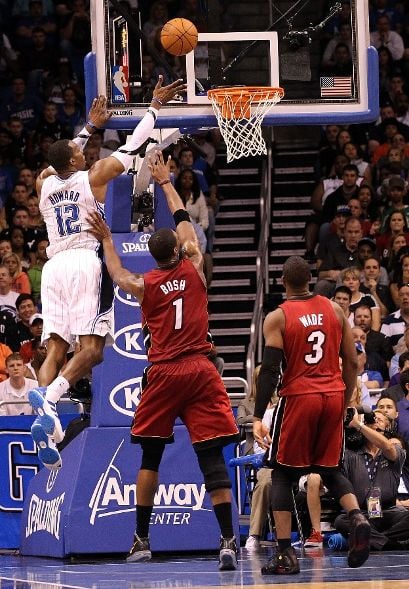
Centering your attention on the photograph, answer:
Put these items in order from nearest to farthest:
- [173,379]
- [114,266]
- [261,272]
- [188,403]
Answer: [173,379]
[188,403]
[114,266]
[261,272]

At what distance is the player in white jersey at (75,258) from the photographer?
1099 cm

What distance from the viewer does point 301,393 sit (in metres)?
9.96

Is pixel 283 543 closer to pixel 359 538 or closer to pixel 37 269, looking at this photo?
pixel 359 538

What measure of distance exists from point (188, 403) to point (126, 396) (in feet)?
5.55

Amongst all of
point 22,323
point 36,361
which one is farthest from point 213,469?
point 22,323

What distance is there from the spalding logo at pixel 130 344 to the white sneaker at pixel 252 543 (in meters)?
2.06

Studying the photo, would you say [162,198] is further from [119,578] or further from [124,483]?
[119,578]

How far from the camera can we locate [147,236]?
12.2 m

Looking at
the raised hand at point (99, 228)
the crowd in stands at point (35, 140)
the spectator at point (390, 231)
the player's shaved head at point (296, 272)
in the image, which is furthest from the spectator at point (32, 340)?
the player's shaved head at point (296, 272)

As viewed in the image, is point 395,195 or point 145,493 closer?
point 145,493

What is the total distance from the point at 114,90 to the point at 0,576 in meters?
4.50

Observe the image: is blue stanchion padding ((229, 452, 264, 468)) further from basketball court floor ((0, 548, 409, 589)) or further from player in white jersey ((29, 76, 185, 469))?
player in white jersey ((29, 76, 185, 469))

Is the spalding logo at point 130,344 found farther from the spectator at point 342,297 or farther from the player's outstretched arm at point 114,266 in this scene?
the spectator at point 342,297

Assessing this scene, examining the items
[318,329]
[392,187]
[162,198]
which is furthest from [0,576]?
[392,187]
